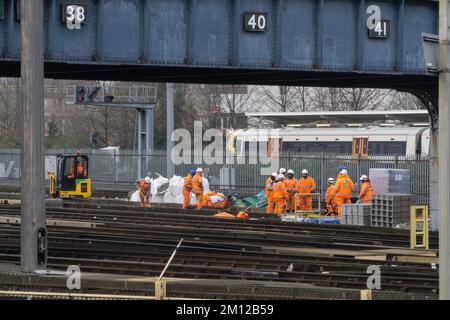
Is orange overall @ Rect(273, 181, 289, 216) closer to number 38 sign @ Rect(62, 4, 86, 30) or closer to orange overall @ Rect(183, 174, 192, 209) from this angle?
orange overall @ Rect(183, 174, 192, 209)

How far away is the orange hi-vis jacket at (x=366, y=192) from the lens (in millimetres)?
32125

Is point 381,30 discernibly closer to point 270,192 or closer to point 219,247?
point 219,247

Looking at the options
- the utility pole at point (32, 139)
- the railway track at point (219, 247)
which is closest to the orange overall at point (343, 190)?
the railway track at point (219, 247)

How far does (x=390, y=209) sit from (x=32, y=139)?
51.8 feet

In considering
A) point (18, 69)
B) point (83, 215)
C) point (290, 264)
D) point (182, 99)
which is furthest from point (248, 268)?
point (182, 99)

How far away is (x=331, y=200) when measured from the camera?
A: 107ft

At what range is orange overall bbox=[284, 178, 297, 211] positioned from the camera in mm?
33594

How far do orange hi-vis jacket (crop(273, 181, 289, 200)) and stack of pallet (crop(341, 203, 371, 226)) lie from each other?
2.56m

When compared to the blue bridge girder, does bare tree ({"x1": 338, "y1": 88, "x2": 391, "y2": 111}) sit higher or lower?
higher

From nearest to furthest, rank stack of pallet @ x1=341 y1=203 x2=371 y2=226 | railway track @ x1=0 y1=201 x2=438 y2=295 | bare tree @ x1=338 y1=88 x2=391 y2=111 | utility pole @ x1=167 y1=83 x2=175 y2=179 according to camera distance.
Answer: railway track @ x1=0 y1=201 x2=438 y2=295, stack of pallet @ x1=341 y1=203 x2=371 y2=226, utility pole @ x1=167 y1=83 x2=175 y2=179, bare tree @ x1=338 y1=88 x2=391 y2=111

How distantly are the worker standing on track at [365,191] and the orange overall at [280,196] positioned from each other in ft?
8.80

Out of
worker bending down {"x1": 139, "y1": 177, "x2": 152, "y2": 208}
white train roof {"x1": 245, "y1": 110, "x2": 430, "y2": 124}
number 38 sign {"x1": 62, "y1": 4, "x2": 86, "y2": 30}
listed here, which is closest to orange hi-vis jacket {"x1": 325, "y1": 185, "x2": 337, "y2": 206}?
worker bending down {"x1": 139, "y1": 177, "x2": 152, "y2": 208}

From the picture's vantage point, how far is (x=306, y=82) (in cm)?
2919
